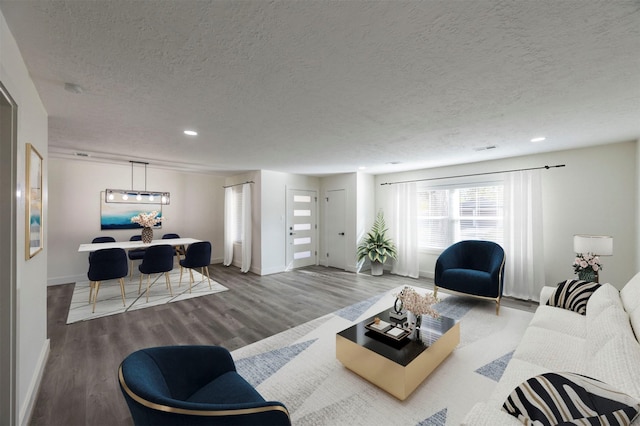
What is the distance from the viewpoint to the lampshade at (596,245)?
3.08 metres

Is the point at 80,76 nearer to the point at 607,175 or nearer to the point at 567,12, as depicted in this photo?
the point at 567,12

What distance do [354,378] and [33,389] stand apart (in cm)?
243

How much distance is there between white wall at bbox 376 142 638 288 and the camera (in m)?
3.55

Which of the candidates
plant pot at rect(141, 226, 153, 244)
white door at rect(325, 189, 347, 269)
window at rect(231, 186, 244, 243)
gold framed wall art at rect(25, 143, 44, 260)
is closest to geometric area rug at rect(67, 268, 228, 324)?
plant pot at rect(141, 226, 153, 244)

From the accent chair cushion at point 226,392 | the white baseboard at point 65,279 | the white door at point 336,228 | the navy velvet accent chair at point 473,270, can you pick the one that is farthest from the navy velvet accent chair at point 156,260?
the navy velvet accent chair at point 473,270

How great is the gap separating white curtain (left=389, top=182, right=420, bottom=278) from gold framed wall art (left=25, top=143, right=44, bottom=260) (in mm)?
5549

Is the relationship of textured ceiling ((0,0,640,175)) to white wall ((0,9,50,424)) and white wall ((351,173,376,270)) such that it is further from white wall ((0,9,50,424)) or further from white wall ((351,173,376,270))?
white wall ((351,173,376,270))

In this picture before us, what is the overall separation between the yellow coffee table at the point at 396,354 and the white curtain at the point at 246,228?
4075 mm

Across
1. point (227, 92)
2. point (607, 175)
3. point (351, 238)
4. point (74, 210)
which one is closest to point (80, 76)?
point (227, 92)

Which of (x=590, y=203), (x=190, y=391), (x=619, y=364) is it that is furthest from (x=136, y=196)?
(x=590, y=203)

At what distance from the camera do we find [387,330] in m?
2.34

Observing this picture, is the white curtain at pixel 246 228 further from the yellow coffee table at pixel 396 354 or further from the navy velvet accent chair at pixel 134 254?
the yellow coffee table at pixel 396 354

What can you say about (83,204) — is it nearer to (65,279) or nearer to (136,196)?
(136,196)

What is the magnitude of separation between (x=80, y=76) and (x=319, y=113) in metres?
1.86
